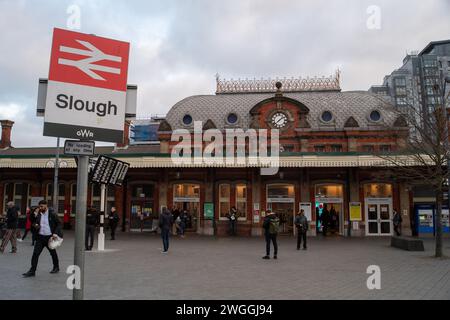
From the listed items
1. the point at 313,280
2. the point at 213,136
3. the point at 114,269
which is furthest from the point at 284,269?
the point at 213,136

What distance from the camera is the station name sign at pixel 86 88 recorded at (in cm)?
450

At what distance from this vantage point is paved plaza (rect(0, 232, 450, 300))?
798 centimetres

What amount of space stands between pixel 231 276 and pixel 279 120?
19.5 metres

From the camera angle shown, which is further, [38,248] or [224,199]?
[224,199]

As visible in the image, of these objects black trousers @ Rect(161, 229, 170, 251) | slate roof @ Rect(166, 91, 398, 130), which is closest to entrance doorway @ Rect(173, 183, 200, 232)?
slate roof @ Rect(166, 91, 398, 130)

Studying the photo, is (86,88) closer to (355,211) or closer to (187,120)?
(355,211)

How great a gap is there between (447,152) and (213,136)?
1607 cm

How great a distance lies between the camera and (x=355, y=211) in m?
24.6

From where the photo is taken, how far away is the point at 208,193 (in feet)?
85.2

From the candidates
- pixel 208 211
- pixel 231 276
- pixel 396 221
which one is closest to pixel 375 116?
pixel 396 221

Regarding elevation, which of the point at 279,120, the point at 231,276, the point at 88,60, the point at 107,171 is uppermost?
the point at 279,120

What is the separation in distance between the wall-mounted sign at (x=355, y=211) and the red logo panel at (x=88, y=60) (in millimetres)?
A: 21957

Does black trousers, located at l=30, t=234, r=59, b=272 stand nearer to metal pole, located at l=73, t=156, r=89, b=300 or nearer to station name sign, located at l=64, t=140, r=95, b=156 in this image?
metal pole, located at l=73, t=156, r=89, b=300

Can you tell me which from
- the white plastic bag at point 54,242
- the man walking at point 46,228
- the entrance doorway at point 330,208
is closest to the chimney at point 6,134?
the entrance doorway at point 330,208
